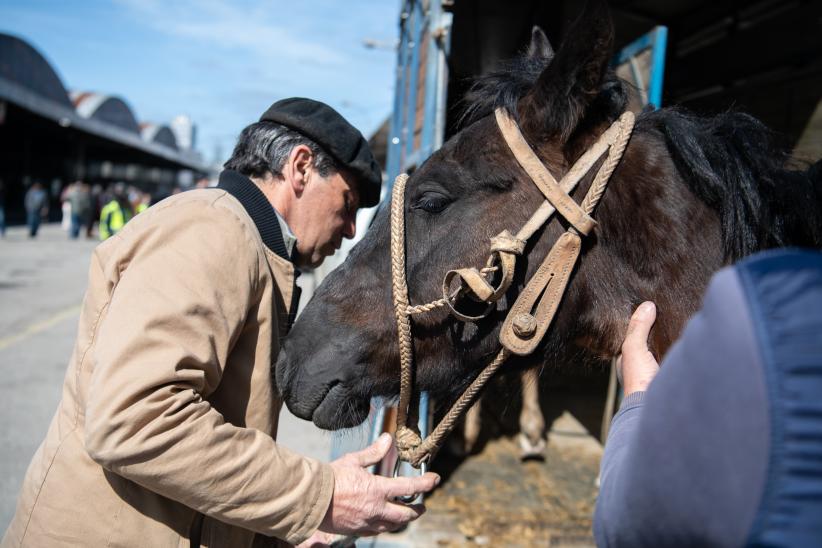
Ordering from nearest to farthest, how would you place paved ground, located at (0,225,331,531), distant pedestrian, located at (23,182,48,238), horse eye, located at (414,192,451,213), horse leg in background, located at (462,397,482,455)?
horse eye, located at (414,192,451,213), paved ground, located at (0,225,331,531), horse leg in background, located at (462,397,482,455), distant pedestrian, located at (23,182,48,238)

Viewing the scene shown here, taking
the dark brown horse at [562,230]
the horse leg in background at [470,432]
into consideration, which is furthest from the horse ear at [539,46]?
the horse leg in background at [470,432]

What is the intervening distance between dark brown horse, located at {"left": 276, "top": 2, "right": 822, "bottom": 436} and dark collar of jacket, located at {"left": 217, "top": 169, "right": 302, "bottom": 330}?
0.55ft

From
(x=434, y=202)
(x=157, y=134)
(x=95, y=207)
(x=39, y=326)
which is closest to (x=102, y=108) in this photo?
(x=95, y=207)

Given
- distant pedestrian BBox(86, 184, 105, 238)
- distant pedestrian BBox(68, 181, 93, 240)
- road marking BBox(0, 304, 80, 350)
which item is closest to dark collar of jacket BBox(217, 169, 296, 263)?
road marking BBox(0, 304, 80, 350)

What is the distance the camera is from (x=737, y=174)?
1505mm

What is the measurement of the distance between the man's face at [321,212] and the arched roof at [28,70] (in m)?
24.6

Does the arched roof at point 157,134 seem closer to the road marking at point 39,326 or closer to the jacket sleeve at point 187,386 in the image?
the road marking at point 39,326

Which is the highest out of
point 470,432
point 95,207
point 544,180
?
point 544,180

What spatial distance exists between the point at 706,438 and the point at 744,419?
0.15 ft

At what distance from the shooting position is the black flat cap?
1802 mm

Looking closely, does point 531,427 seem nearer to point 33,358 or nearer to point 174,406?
point 174,406

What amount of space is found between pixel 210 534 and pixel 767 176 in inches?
64.5

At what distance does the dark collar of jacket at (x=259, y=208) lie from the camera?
5.43 feet

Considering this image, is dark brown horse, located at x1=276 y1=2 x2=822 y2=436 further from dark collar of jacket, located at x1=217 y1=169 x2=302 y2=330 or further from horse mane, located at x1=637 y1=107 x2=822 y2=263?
dark collar of jacket, located at x1=217 y1=169 x2=302 y2=330
